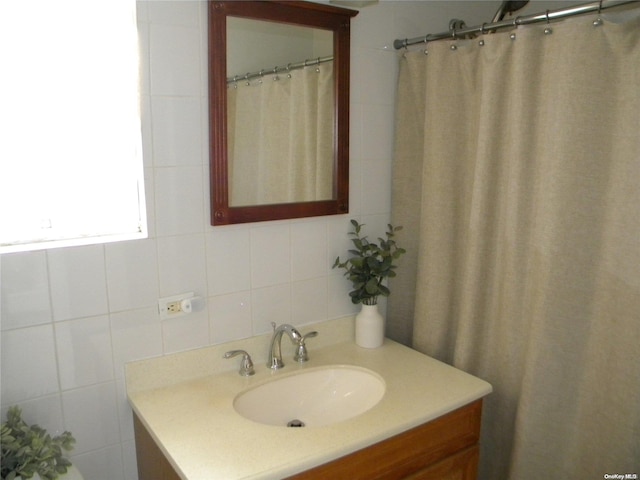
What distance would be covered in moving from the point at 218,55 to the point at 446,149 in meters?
0.83

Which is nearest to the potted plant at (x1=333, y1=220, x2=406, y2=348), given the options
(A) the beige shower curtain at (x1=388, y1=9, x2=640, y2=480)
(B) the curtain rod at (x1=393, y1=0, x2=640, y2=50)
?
(A) the beige shower curtain at (x1=388, y1=9, x2=640, y2=480)

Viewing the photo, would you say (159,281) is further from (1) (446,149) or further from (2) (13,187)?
(1) (446,149)

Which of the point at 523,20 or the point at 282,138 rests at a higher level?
the point at 523,20

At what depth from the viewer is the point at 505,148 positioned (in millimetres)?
1629

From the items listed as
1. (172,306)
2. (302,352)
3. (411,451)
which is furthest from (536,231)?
(172,306)

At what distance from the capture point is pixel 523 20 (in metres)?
1.51

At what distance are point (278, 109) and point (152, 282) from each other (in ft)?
2.23

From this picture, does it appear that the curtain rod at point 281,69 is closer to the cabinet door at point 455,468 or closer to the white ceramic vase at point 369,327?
the white ceramic vase at point 369,327

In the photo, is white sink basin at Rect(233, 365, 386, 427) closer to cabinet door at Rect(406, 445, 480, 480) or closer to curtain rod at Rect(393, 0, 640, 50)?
cabinet door at Rect(406, 445, 480, 480)

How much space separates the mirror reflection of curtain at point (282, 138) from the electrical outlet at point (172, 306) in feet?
1.07

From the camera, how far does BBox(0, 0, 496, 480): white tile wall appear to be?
136 cm

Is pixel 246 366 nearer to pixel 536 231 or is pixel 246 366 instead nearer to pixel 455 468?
pixel 455 468

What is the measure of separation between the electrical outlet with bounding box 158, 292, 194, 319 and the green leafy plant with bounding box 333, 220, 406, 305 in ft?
1.84

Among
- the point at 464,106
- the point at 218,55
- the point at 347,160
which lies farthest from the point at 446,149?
the point at 218,55
